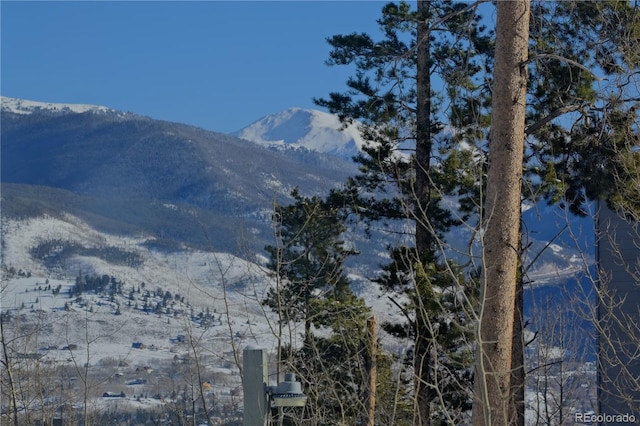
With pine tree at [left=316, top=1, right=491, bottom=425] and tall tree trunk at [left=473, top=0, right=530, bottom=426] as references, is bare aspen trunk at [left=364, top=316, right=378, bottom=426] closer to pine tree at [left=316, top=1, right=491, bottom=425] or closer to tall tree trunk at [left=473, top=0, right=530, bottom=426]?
pine tree at [left=316, top=1, right=491, bottom=425]

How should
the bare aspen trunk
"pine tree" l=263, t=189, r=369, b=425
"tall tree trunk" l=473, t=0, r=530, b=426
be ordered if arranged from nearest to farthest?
"tall tree trunk" l=473, t=0, r=530, b=426 < the bare aspen trunk < "pine tree" l=263, t=189, r=369, b=425

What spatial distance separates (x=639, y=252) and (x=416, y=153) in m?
5.09

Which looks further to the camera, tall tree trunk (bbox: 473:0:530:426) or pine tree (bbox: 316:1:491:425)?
pine tree (bbox: 316:1:491:425)

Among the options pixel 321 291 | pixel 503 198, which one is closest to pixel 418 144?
pixel 321 291

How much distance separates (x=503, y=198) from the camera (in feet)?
19.0

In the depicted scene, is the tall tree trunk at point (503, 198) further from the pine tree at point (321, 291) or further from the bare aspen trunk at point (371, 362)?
the pine tree at point (321, 291)

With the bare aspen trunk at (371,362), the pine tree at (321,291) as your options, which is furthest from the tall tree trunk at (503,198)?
the pine tree at (321,291)

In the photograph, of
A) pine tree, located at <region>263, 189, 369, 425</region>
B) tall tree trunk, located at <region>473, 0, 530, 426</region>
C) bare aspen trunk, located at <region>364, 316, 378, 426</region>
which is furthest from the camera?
pine tree, located at <region>263, 189, 369, 425</region>

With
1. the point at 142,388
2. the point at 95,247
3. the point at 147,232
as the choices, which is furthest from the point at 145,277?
the point at 142,388

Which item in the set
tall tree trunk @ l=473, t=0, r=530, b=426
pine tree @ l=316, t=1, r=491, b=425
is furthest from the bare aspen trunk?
tall tree trunk @ l=473, t=0, r=530, b=426

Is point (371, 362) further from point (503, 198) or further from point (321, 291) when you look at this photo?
point (503, 198)

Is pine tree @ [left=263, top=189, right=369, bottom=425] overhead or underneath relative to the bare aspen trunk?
overhead

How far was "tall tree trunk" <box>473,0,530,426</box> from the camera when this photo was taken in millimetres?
5715

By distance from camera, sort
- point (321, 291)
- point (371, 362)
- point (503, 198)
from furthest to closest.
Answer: point (321, 291) → point (371, 362) → point (503, 198)
